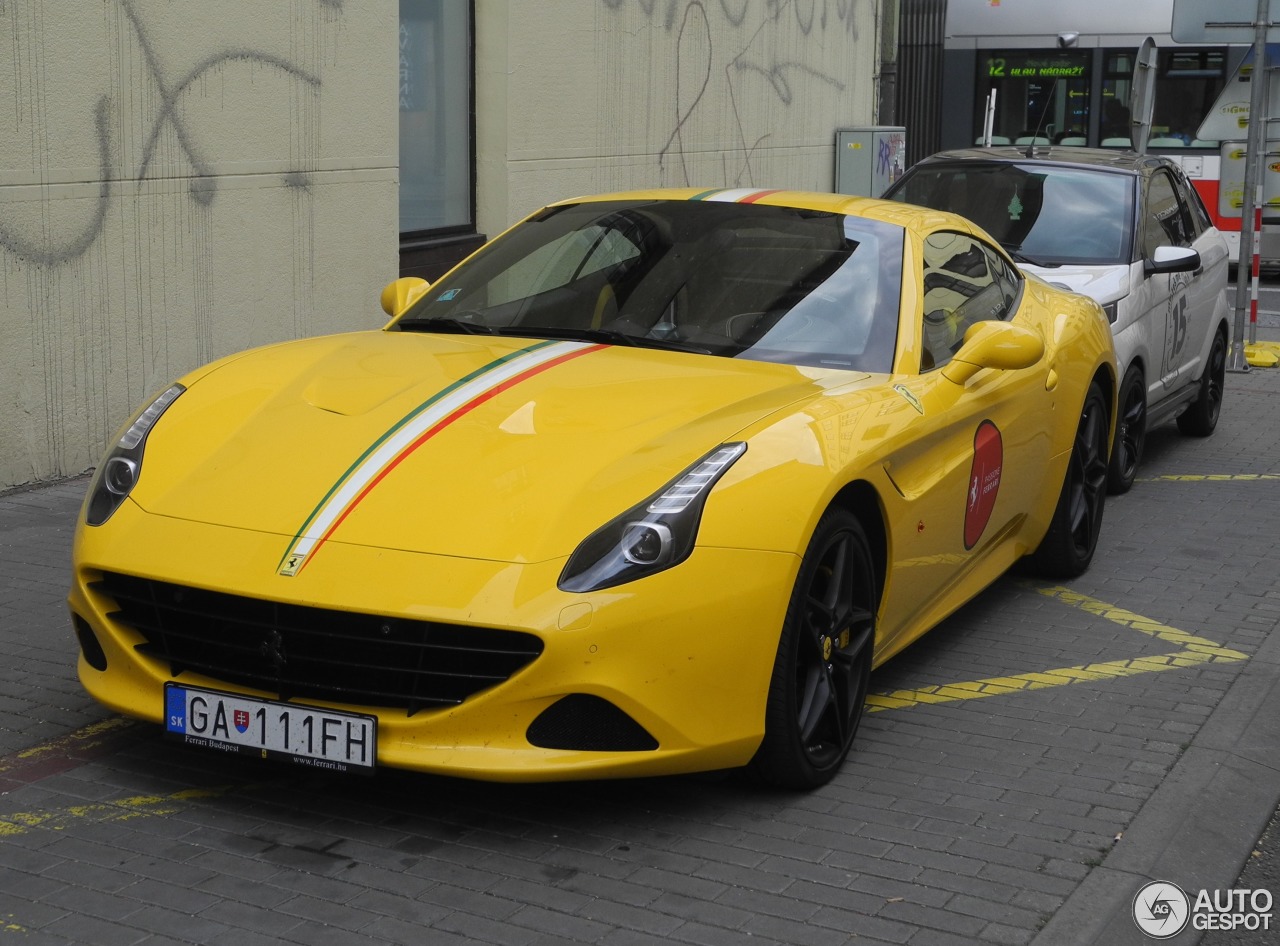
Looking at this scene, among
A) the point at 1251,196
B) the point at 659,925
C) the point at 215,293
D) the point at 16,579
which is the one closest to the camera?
the point at 659,925

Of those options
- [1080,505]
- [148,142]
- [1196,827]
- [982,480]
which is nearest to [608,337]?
[982,480]

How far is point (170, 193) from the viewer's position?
333 inches

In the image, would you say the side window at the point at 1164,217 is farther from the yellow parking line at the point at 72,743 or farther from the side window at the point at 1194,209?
the yellow parking line at the point at 72,743

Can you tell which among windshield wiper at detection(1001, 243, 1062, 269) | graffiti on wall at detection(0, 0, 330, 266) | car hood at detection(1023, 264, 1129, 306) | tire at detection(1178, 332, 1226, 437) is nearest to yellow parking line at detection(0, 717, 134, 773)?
graffiti on wall at detection(0, 0, 330, 266)

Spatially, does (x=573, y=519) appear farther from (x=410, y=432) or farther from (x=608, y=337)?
(x=608, y=337)

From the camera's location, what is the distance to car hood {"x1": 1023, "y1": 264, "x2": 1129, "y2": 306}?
8484 mm

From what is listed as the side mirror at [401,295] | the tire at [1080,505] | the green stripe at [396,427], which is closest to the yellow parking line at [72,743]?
the green stripe at [396,427]

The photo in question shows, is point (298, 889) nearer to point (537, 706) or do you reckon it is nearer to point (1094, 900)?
point (537, 706)

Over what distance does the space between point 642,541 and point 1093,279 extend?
17.7 ft

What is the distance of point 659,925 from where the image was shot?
11.9ft

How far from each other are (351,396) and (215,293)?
4.45 metres

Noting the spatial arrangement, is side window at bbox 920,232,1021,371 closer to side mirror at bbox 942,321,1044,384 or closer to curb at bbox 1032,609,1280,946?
side mirror at bbox 942,321,1044,384

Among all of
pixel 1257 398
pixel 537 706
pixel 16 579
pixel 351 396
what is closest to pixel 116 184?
pixel 16 579

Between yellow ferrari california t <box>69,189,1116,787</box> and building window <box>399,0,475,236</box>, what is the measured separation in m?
5.96
